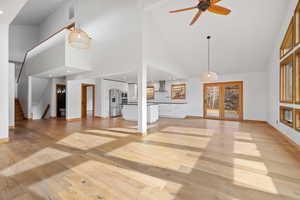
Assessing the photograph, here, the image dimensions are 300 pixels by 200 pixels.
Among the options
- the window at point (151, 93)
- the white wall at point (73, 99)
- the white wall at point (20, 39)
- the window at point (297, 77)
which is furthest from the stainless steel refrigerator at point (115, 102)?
the window at point (297, 77)

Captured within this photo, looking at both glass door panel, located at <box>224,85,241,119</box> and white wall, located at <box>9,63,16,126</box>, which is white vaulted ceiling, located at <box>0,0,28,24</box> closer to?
white wall, located at <box>9,63,16,126</box>

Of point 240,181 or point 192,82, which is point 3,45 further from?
point 192,82

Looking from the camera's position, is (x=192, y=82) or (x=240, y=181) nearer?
(x=240, y=181)

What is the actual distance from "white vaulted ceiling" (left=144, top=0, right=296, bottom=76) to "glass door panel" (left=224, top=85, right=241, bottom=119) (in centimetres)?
106

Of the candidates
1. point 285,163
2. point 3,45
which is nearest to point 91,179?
point 285,163

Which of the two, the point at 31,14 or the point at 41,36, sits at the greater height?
the point at 31,14

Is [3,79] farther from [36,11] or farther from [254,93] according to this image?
[254,93]

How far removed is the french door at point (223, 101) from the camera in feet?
22.5

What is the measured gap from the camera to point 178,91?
28.3ft

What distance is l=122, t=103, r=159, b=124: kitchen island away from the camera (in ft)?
20.0

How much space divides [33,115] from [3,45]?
5.14 meters

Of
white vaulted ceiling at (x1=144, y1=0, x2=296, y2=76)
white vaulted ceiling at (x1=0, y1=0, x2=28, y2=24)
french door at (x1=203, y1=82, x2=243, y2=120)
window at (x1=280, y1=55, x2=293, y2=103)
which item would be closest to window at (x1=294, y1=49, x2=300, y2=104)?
window at (x1=280, y1=55, x2=293, y2=103)

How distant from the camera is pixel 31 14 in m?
8.46

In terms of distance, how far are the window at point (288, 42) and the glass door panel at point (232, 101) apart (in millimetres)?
3009
